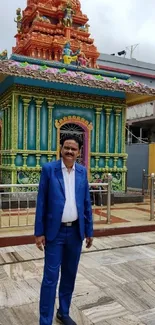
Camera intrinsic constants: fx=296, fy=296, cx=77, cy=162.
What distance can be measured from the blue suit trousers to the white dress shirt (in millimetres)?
99

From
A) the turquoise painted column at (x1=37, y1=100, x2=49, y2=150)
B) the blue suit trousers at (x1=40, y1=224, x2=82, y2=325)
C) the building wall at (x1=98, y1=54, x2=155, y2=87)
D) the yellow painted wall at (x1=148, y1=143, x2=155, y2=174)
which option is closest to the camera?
the blue suit trousers at (x1=40, y1=224, x2=82, y2=325)

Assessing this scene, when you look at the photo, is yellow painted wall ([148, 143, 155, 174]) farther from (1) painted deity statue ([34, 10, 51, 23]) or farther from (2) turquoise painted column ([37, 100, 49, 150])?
(1) painted deity statue ([34, 10, 51, 23])

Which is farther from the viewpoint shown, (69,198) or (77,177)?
(77,177)

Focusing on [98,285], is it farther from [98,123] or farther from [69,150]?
[98,123]

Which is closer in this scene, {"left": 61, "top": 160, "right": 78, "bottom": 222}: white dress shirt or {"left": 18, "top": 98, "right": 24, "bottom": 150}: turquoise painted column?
{"left": 61, "top": 160, "right": 78, "bottom": 222}: white dress shirt

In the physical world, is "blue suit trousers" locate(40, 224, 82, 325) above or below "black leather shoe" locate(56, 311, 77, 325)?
above

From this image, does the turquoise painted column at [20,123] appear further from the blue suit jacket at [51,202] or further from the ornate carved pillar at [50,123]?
the blue suit jacket at [51,202]

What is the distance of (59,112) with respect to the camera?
10.1 metres

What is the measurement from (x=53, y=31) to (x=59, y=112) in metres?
5.17

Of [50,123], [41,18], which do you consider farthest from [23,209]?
[41,18]

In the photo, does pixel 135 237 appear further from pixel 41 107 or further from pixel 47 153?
pixel 41 107

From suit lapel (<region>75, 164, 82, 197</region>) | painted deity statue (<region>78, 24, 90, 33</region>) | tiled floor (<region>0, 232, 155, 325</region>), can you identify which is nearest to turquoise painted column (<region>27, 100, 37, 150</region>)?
tiled floor (<region>0, 232, 155, 325</region>)

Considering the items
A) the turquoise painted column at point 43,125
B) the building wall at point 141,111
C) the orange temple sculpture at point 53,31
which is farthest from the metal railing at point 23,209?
the building wall at point 141,111

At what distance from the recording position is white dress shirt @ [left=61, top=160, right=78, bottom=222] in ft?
9.09
